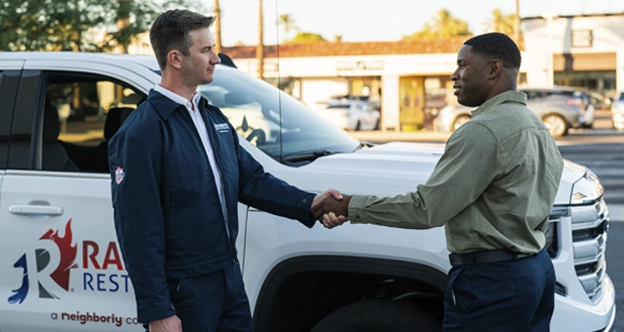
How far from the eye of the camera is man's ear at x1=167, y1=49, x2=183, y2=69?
9.13 feet

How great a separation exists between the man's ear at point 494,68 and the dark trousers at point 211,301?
116cm

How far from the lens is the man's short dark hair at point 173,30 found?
2.76m

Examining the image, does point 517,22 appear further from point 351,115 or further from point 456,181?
point 456,181

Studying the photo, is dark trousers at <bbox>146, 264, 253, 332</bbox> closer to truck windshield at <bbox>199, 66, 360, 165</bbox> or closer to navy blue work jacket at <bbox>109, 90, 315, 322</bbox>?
navy blue work jacket at <bbox>109, 90, 315, 322</bbox>

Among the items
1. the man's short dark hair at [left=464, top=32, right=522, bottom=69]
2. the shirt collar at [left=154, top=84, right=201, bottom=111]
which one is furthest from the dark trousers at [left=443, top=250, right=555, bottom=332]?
the shirt collar at [left=154, top=84, right=201, bottom=111]

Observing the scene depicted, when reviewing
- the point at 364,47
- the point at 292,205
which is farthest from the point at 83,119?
the point at 364,47

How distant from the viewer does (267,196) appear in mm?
3236

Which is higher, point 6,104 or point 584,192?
point 6,104

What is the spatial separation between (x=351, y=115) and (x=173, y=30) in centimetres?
2920

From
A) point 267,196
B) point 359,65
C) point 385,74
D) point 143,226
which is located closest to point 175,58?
point 143,226

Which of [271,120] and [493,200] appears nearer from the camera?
[493,200]

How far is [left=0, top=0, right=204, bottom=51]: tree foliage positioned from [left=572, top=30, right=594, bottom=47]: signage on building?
30.2 meters

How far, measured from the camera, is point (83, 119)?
7656 millimetres

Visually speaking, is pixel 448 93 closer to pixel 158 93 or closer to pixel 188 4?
pixel 188 4
